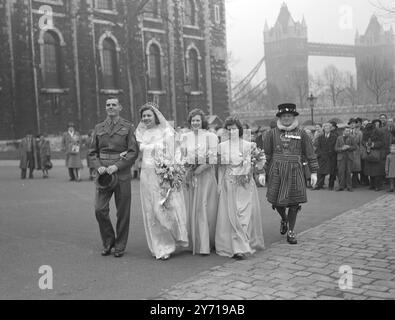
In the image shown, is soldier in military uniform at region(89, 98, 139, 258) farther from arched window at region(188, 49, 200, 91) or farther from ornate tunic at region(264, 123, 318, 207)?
arched window at region(188, 49, 200, 91)

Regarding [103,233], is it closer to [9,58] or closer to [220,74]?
[9,58]

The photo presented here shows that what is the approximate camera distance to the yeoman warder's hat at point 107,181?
677cm

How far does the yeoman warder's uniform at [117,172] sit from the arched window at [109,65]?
25.6 metres

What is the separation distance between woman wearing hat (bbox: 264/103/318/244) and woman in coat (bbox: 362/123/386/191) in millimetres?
6499

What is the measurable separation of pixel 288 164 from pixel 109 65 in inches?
1046

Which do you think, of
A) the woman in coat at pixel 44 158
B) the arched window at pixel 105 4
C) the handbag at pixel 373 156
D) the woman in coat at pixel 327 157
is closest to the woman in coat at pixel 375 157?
the handbag at pixel 373 156

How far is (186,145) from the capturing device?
7.07 meters

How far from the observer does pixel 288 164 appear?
7379mm

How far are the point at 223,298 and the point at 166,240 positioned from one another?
Result: 6.78 feet

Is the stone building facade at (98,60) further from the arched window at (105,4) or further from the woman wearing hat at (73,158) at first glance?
the woman wearing hat at (73,158)

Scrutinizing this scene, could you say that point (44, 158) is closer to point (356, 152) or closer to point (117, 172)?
point (356, 152)

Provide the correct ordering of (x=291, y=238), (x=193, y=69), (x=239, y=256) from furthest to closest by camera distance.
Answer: (x=193, y=69) → (x=291, y=238) → (x=239, y=256)

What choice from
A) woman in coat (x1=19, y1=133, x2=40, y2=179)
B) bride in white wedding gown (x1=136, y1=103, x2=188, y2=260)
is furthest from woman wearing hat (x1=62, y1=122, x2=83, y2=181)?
bride in white wedding gown (x1=136, y1=103, x2=188, y2=260)

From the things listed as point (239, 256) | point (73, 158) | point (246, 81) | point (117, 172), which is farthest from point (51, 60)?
point (246, 81)
